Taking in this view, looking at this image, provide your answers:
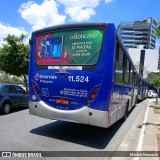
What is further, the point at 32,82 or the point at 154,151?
the point at 32,82

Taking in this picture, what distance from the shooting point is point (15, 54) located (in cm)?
2142

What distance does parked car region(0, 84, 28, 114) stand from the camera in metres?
11.4

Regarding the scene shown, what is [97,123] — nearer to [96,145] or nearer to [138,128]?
[96,145]

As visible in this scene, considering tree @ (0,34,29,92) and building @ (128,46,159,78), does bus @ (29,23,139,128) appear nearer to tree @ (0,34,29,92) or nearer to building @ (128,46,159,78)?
tree @ (0,34,29,92)

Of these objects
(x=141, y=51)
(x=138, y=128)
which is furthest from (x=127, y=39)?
(x=138, y=128)

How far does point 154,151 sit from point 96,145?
165 centimetres

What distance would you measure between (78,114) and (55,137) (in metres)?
1.25

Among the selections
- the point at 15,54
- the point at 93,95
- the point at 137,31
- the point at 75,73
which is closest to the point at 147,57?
the point at 137,31

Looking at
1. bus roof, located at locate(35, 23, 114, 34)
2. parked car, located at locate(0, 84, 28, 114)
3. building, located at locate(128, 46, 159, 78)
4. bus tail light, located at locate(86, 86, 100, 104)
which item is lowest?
parked car, located at locate(0, 84, 28, 114)

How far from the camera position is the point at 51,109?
287 inches

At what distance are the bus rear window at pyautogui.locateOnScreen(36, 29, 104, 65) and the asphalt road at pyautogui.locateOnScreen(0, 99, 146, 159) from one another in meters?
2.29

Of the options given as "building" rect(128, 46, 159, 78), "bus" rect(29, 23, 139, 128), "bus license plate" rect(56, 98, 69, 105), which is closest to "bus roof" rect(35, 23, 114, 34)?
"bus" rect(29, 23, 139, 128)

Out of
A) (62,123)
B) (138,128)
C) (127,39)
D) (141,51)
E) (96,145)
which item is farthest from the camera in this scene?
(127,39)

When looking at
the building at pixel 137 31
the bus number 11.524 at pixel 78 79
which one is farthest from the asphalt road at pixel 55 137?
the building at pixel 137 31
